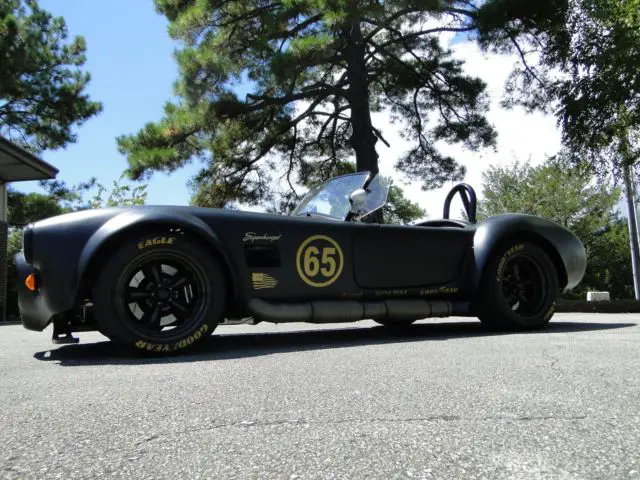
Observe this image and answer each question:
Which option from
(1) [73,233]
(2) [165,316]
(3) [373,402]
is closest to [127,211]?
(1) [73,233]

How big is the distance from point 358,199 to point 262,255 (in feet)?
2.76

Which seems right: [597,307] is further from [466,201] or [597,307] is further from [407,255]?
[407,255]

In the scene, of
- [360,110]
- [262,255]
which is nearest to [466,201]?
[262,255]

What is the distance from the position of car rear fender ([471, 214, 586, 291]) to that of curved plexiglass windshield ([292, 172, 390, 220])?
2.71ft

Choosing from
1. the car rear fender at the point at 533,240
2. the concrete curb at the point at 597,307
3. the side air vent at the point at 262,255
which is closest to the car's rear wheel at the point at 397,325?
the car rear fender at the point at 533,240

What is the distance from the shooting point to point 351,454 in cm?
138

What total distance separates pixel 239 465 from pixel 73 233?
2128mm

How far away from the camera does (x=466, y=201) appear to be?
16.6 feet

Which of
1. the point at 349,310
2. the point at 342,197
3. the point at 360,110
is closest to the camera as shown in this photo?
the point at 349,310

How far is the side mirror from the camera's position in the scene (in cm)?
386

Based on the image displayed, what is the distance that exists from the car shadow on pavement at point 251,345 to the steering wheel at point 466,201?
0.99 meters

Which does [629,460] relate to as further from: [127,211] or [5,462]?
[127,211]

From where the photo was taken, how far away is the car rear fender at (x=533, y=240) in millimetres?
4254

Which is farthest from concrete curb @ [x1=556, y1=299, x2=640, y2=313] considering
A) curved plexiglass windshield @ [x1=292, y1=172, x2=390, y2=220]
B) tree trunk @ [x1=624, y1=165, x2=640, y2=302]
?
tree trunk @ [x1=624, y1=165, x2=640, y2=302]
